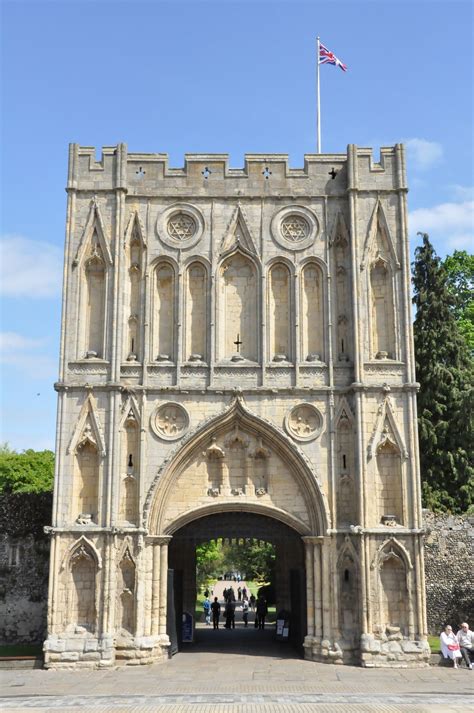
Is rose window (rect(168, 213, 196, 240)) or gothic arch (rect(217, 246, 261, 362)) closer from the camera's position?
gothic arch (rect(217, 246, 261, 362))

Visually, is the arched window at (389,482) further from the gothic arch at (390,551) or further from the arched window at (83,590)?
the arched window at (83,590)

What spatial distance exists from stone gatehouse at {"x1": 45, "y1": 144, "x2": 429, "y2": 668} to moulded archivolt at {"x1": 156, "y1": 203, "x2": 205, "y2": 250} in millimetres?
46

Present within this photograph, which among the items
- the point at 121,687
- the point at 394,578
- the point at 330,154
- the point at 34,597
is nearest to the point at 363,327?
the point at 330,154

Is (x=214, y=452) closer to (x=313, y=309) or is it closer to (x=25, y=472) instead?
(x=313, y=309)

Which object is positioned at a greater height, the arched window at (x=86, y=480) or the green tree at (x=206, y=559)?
the arched window at (x=86, y=480)

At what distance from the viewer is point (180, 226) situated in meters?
25.1

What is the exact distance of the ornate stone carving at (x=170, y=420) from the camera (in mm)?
23500

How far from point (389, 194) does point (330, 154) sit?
231cm

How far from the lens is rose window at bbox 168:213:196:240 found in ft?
82.1

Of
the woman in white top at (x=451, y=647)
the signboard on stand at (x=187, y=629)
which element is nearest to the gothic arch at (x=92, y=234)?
the signboard on stand at (x=187, y=629)

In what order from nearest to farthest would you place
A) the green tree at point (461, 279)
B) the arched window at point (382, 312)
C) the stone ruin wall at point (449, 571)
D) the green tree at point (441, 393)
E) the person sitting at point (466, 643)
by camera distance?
the person sitting at point (466, 643), the arched window at point (382, 312), the stone ruin wall at point (449, 571), the green tree at point (441, 393), the green tree at point (461, 279)

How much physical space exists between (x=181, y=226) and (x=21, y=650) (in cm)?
1421

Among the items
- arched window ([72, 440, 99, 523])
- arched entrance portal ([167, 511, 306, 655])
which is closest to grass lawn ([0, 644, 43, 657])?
arched entrance portal ([167, 511, 306, 655])

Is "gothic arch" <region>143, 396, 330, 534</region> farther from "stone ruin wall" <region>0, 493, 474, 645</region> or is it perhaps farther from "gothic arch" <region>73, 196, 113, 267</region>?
"gothic arch" <region>73, 196, 113, 267</region>
